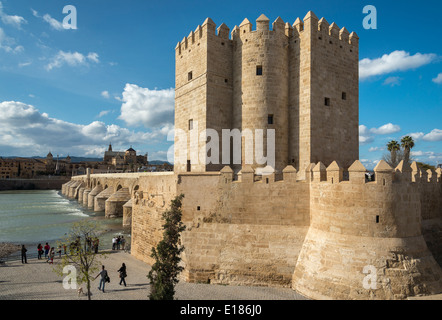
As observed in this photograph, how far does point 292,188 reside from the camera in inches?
473

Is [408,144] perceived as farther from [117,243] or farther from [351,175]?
[117,243]

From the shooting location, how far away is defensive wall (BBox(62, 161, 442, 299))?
9.89 m

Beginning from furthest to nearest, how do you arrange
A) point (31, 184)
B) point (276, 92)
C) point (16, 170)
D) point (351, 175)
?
point (16, 170)
point (31, 184)
point (276, 92)
point (351, 175)

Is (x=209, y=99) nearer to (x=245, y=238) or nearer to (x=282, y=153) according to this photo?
(x=282, y=153)

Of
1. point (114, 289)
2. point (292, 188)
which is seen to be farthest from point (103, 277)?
point (292, 188)

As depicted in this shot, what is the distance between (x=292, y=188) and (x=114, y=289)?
936cm

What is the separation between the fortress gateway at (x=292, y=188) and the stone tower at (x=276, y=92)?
0.06 meters

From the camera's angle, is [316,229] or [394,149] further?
[394,149]

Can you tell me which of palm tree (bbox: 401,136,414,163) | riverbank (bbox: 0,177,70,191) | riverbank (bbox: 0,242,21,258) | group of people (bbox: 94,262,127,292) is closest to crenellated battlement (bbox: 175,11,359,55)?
group of people (bbox: 94,262,127,292)

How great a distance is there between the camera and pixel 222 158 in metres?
16.2

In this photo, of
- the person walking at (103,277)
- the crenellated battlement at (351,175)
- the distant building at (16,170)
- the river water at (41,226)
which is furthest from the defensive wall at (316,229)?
the distant building at (16,170)

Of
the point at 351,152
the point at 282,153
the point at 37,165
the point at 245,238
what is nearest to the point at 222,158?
the point at 282,153

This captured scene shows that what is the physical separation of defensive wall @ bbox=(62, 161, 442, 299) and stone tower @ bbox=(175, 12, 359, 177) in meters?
3.36

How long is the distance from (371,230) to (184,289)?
785 centimetres
